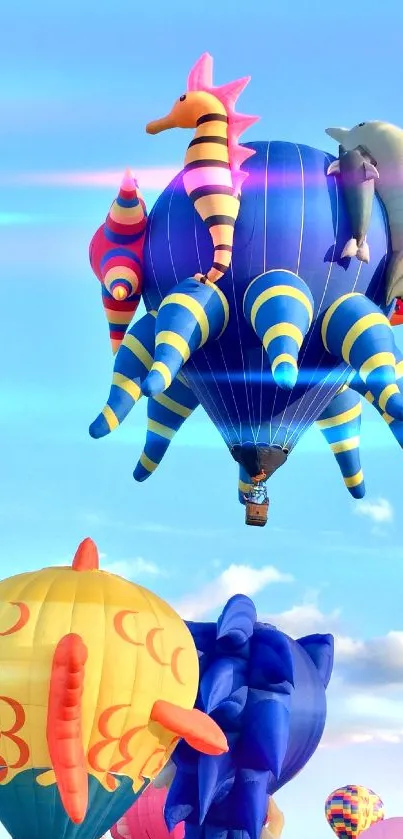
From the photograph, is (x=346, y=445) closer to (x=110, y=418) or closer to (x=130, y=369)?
(x=130, y=369)

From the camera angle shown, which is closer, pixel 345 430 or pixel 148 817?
pixel 345 430

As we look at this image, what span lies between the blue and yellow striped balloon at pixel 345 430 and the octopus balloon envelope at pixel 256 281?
1.10 meters

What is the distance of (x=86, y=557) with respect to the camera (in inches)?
459

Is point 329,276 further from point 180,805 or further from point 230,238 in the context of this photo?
point 180,805

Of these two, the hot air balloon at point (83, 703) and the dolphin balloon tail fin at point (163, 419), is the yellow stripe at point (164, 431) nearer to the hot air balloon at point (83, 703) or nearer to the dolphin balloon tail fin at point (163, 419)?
the dolphin balloon tail fin at point (163, 419)

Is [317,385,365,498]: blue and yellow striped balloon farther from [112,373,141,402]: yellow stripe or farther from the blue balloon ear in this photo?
the blue balloon ear

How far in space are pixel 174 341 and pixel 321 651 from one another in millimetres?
2947

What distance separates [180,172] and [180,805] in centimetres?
554

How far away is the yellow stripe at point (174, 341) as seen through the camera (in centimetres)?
1247

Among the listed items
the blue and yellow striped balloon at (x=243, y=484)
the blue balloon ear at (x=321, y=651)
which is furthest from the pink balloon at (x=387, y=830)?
the blue and yellow striped balloon at (x=243, y=484)

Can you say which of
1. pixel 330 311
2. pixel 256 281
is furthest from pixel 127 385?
pixel 330 311

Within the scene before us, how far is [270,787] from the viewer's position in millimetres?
11906

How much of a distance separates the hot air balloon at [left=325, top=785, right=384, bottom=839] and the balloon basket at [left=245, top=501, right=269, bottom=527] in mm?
7969

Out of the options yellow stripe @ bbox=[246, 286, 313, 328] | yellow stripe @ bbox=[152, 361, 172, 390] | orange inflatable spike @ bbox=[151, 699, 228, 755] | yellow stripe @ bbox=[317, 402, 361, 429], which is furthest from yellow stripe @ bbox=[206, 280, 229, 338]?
orange inflatable spike @ bbox=[151, 699, 228, 755]
